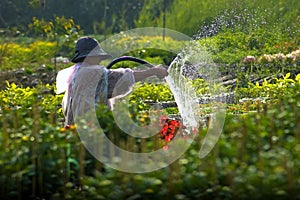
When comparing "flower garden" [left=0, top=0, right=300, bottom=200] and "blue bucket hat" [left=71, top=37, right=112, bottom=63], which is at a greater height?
"blue bucket hat" [left=71, top=37, right=112, bottom=63]

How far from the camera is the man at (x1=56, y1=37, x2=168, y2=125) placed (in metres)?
5.34

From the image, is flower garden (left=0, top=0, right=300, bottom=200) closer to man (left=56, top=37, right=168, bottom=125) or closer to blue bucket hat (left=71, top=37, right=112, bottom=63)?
man (left=56, top=37, right=168, bottom=125)

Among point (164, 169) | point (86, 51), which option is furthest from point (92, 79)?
point (164, 169)

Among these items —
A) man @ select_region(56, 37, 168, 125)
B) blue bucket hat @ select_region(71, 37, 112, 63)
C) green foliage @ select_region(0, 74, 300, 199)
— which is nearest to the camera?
green foliage @ select_region(0, 74, 300, 199)

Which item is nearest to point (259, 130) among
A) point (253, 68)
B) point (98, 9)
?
point (253, 68)

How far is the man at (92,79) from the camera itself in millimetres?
5340

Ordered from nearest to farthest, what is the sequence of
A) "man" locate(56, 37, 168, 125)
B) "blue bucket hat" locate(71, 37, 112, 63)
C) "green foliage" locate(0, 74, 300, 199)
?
1. "green foliage" locate(0, 74, 300, 199)
2. "man" locate(56, 37, 168, 125)
3. "blue bucket hat" locate(71, 37, 112, 63)

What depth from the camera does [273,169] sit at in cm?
306

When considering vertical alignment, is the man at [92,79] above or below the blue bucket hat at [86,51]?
below

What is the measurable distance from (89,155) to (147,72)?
77.1 inches

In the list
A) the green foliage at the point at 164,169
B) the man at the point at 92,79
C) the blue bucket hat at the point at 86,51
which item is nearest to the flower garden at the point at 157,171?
the green foliage at the point at 164,169

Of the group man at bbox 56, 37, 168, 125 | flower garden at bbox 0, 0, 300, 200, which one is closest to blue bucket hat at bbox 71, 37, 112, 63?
man at bbox 56, 37, 168, 125

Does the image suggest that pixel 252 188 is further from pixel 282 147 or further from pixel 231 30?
pixel 231 30

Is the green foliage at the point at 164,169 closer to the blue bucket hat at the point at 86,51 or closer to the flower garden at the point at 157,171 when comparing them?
the flower garden at the point at 157,171
